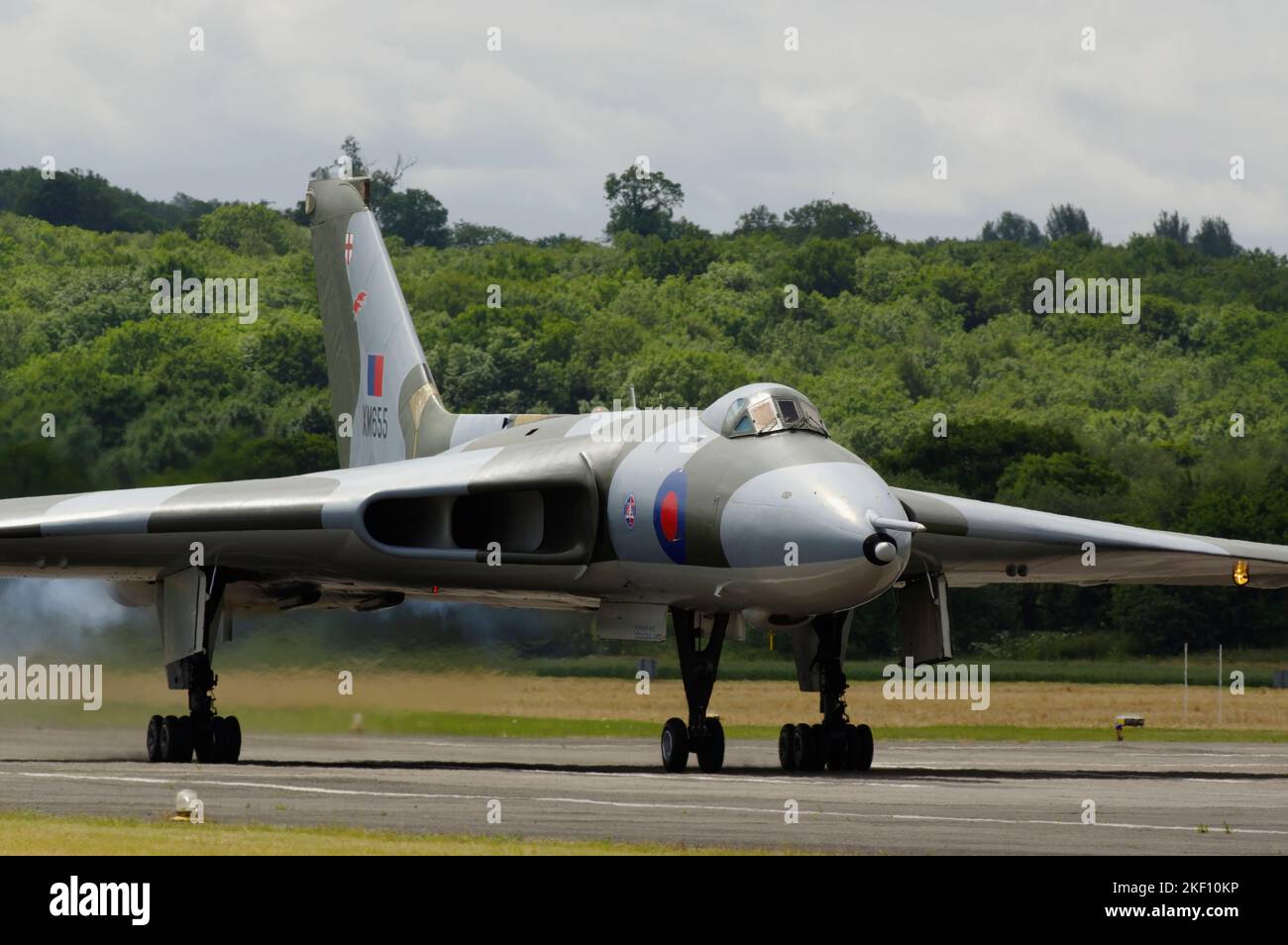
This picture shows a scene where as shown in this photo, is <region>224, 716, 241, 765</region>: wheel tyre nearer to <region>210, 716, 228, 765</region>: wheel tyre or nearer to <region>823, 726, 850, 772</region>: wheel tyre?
<region>210, 716, 228, 765</region>: wheel tyre

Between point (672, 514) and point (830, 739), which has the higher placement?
point (672, 514)

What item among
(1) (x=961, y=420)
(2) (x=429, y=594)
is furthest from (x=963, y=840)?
(1) (x=961, y=420)

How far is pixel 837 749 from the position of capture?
20531 millimetres

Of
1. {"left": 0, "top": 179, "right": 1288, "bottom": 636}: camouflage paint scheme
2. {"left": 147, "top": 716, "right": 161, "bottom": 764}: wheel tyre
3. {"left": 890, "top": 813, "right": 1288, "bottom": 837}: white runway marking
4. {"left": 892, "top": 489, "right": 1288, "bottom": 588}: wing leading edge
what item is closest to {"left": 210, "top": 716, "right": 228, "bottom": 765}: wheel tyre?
{"left": 147, "top": 716, "right": 161, "bottom": 764}: wheel tyre

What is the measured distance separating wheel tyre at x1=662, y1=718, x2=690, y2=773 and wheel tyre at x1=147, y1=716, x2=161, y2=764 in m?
5.43

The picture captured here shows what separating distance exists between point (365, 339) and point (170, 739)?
721cm

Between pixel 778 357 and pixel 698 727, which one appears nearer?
pixel 698 727

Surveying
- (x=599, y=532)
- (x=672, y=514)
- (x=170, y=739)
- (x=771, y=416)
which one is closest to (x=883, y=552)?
(x=771, y=416)

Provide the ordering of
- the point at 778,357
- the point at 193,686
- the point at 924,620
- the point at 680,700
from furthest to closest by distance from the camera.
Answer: the point at 778,357, the point at 680,700, the point at 193,686, the point at 924,620

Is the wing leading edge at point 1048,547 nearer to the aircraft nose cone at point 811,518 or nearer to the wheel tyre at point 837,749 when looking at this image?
the wheel tyre at point 837,749

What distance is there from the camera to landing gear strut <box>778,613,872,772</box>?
808 inches

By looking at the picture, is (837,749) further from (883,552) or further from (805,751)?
(883,552)

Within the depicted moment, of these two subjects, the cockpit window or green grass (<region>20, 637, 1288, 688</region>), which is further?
green grass (<region>20, 637, 1288, 688</region>)
